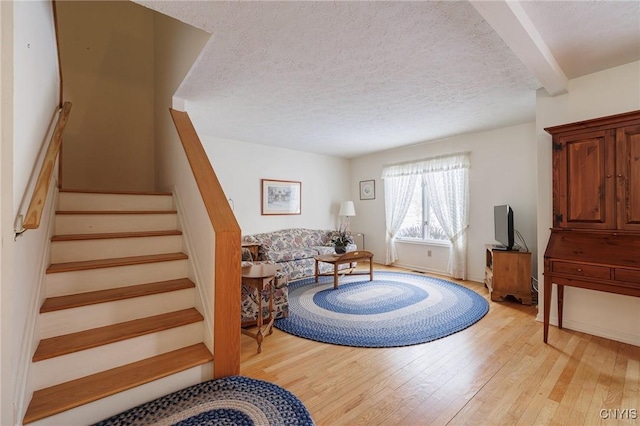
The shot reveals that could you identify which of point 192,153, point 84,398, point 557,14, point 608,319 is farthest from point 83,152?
point 608,319

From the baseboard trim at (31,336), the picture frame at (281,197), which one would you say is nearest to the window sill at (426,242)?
the picture frame at (281,197)

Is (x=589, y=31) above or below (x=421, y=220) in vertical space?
above

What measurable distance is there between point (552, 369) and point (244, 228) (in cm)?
436

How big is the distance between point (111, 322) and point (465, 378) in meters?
2.37

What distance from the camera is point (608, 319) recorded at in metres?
2.50

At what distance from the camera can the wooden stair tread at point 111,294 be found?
5.17 feet

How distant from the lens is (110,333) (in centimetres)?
158

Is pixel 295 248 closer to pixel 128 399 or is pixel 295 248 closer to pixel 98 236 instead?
pixel 98 236

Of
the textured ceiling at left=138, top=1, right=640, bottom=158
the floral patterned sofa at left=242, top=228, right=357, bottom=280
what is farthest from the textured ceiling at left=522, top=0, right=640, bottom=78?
the floral patterned sofa at left=242, top=228, right=357, bottom=280

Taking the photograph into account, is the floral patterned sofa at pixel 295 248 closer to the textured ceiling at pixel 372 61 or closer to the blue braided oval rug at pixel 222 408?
the textured ceiling at pixel 372 61

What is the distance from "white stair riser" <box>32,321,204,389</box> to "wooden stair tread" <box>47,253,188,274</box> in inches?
22.0

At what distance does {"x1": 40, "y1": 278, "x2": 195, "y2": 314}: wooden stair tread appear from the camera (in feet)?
5.17

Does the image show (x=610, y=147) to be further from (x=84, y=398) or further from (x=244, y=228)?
(x=244, y=228)

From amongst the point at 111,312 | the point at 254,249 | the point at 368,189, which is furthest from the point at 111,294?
the point at 368,189
